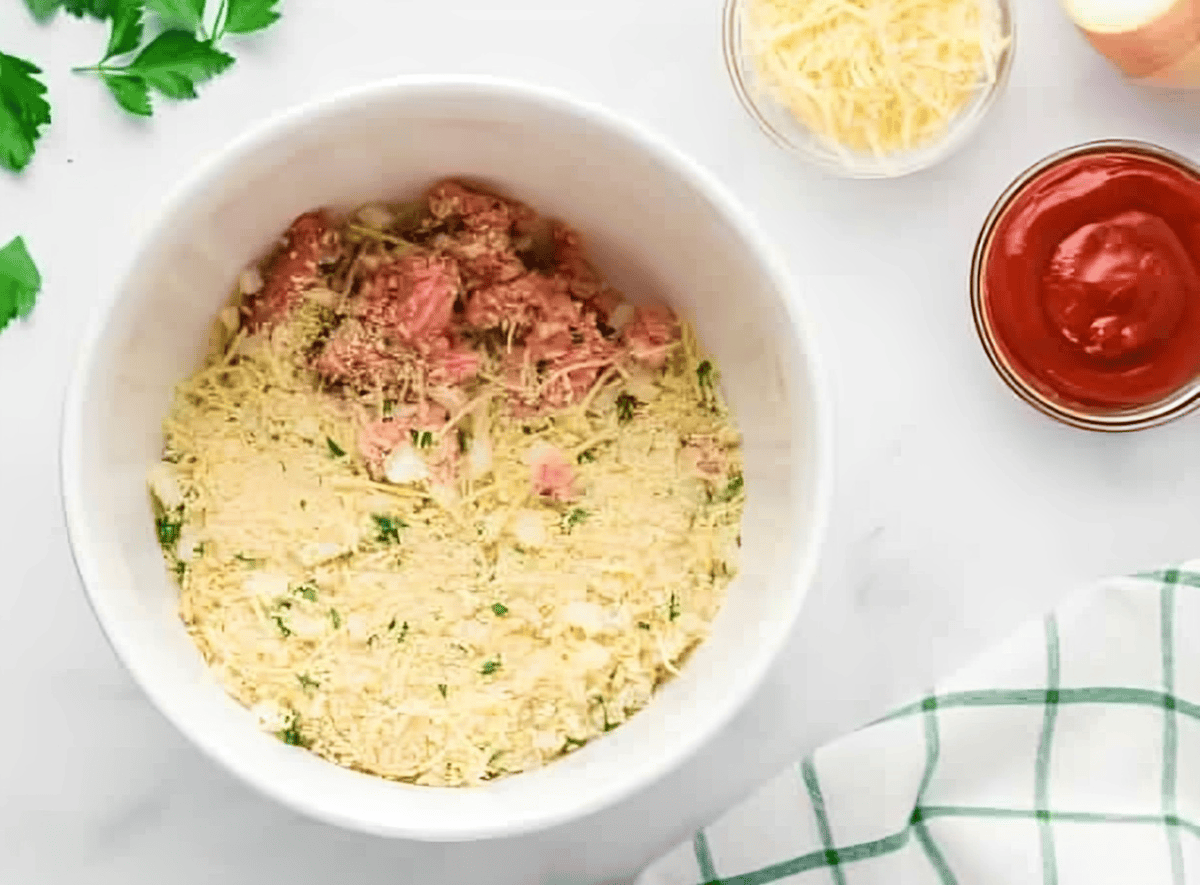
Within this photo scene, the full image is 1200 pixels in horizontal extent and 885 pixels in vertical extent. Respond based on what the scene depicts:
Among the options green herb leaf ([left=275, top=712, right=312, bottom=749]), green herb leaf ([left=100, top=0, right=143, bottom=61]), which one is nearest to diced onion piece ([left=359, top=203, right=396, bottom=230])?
green herb leaf ([left=100, top=0, right=143, bottom=61])

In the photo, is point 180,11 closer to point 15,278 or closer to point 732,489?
point 15,278

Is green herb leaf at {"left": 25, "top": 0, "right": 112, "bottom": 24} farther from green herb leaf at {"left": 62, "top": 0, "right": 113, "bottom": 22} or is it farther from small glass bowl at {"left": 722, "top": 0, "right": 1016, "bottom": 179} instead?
small glass bowl at {"left": 722, "top": 0, "right": 1016, "bottom": 179}

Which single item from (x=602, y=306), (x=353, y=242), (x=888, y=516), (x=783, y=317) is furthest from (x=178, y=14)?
(x=888, y=516)

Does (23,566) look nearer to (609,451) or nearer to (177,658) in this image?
(177,658)

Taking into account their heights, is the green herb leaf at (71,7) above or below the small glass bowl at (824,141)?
below

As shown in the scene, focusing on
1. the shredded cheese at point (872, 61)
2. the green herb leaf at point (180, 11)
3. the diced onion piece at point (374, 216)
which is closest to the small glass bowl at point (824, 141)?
the shredded cheese at point (872, 61)

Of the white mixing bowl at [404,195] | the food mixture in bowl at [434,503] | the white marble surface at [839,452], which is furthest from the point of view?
the white marble surface at [839,452]

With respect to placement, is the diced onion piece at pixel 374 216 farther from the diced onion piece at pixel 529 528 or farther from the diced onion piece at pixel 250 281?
the diced onion piece at pixel 529 528
